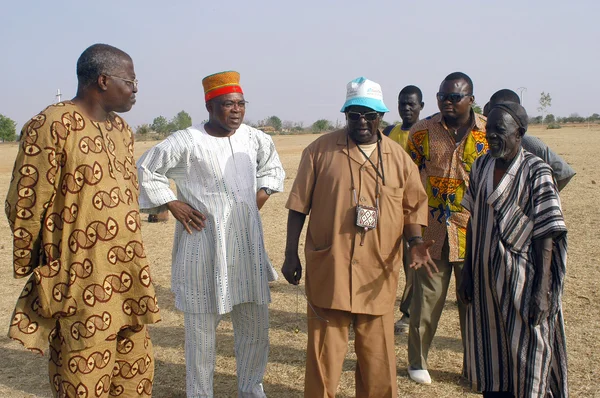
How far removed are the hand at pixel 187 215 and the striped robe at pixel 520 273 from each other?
5.74 ft

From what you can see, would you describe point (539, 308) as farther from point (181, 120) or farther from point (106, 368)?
point (181, 120)

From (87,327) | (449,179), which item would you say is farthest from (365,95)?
(87,327)

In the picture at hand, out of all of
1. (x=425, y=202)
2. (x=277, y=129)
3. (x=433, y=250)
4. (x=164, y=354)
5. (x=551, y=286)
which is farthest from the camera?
A: (x=277, y=129)

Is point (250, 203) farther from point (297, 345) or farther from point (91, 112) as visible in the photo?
point (297, 345)

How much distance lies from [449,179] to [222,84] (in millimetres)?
1714

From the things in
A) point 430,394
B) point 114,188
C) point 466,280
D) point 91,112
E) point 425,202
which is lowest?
point 430,394

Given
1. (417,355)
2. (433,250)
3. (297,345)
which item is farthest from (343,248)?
(297,345)

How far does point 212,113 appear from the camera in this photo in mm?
3967

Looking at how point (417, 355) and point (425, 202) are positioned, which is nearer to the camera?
point (425, 202)

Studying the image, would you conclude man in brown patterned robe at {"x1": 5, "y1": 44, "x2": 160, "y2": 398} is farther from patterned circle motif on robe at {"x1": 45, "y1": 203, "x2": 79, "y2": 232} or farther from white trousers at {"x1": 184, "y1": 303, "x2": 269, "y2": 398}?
white trousers at {"x1": 184, "y1": 303, "x2": 269, "y2": 398}

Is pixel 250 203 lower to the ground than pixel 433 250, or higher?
higher

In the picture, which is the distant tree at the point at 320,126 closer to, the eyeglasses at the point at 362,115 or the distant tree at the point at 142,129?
the distant tree at the point at 142,129

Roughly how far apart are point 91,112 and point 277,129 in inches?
2608

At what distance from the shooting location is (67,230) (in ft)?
9.02
